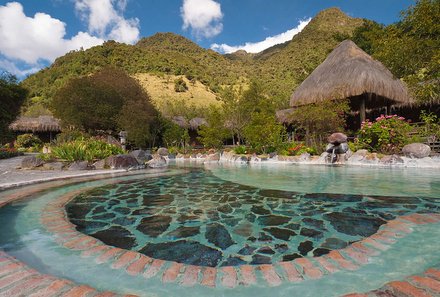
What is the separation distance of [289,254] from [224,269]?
0.82 m

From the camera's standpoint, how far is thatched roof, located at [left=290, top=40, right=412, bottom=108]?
13859 mm

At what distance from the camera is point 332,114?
13.6m

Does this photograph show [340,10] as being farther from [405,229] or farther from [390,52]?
[405,229]

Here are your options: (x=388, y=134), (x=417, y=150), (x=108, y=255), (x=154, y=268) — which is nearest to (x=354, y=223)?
(x=154, y=268)

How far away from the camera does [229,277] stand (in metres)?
2.19

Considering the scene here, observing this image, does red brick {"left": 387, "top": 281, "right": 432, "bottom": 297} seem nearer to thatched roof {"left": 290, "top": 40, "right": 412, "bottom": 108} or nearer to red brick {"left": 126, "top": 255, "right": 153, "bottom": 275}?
red brick {"left": 126, "top": 255, "right": 153, "bottom": 275}

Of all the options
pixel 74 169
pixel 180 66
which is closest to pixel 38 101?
pixel 180 66

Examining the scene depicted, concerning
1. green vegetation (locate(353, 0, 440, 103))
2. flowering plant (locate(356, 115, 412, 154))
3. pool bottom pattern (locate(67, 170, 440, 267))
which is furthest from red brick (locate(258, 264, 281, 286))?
flowering plant (locate(356, 115, 412, 154))

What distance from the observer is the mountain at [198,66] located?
4481 cm

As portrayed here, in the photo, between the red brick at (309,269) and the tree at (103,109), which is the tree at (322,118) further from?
the tree at (103,109)

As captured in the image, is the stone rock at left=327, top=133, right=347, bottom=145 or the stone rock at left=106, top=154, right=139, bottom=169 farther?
the stone rock at left=327, top=133, right=347, bottom=145

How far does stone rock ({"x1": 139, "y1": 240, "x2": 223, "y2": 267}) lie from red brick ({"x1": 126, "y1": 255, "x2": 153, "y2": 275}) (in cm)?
21

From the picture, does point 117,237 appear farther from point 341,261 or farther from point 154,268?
point 341,261

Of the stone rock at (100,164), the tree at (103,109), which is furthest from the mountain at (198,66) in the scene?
the stone rock at (100,164)
